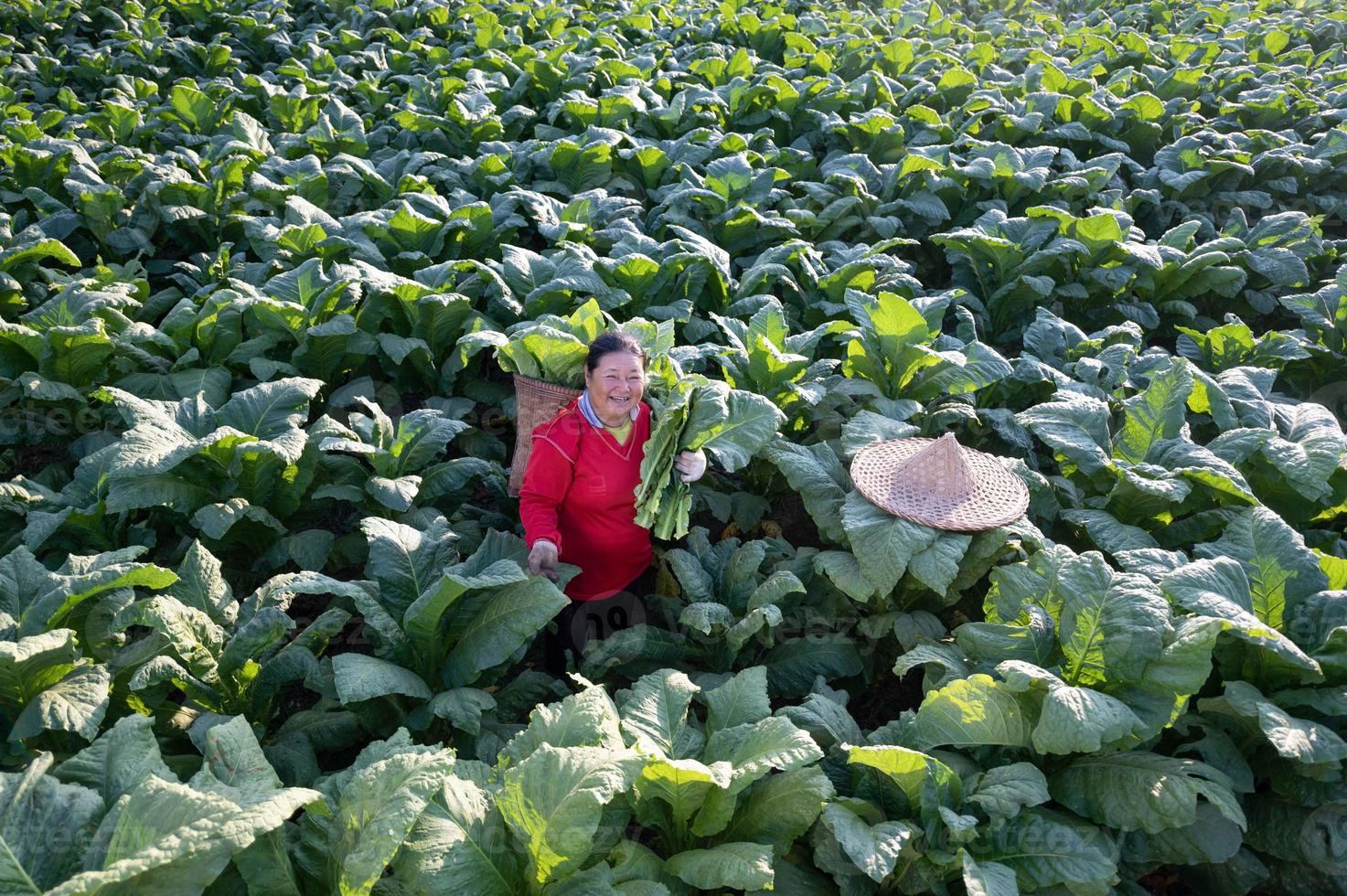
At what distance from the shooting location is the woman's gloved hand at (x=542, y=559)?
3.23 meters

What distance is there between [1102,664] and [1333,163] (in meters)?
6.49

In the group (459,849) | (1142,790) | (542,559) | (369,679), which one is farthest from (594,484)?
(1142,790)

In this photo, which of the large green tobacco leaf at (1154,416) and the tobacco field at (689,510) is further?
the large green tobacco leaf at (1154,416)

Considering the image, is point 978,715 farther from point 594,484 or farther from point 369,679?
point 369,679

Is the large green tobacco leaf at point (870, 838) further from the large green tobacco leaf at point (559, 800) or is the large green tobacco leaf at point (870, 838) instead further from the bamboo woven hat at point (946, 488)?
the bamboo woven hat at point (946, 488)

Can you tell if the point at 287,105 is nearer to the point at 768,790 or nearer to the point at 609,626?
the point at 609,626

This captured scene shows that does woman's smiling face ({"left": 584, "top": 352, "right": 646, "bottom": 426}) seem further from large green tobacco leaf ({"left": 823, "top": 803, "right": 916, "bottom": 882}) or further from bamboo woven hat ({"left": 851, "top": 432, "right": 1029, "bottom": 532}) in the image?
large green tobacco leaf ({"left": 823, "top": 803, "right": 916, "bottom": 882})

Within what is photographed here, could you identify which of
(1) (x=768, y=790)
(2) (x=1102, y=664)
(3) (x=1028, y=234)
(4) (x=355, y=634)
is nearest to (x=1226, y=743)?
(2) (x=1102, y=664)

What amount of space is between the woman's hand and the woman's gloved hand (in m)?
0.52

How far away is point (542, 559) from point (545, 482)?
0.28 m

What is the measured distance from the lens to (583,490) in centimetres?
338

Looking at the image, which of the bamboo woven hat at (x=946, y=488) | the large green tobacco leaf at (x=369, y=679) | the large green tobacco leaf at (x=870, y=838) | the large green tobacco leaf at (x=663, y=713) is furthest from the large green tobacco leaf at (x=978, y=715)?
the large green tobacco leaf at (x=369, y=679)

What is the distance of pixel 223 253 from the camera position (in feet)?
18.4

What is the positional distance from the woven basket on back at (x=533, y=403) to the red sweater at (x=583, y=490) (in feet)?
0.30
